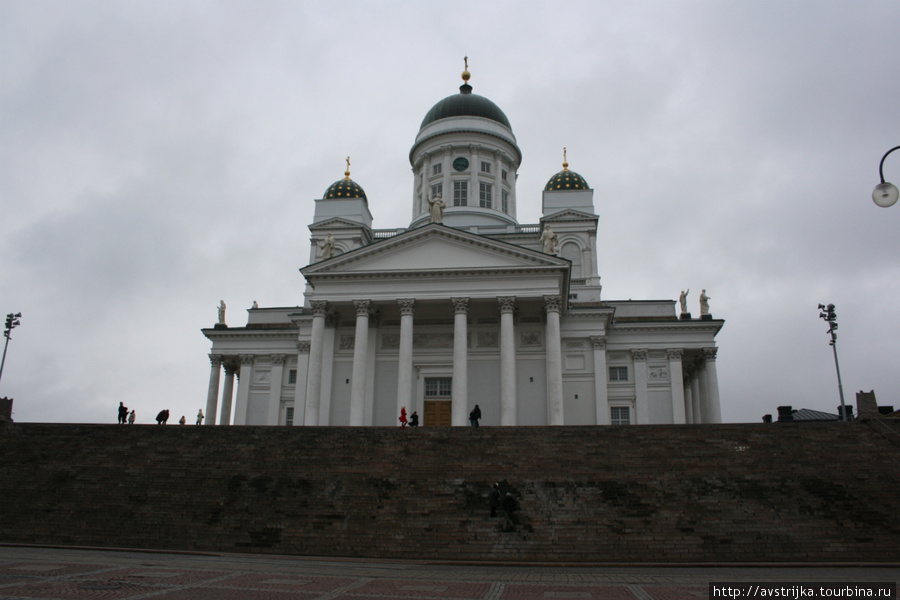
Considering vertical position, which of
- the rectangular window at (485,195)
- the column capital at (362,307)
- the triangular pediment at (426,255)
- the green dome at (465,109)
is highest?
the green dome at (465,109)

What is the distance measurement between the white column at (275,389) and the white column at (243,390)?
1.53 meters

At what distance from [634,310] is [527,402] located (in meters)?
13.2

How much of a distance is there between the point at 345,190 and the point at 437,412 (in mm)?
21686

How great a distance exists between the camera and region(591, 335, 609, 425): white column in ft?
131

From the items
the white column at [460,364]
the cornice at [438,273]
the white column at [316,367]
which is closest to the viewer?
the white column at [460,364]

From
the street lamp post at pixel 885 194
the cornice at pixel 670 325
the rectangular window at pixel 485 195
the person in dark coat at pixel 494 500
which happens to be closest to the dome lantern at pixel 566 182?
the rectangular window at pixel 485 195

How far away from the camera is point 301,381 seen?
4244 centimetres

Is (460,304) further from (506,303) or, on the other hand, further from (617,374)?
(617,374)

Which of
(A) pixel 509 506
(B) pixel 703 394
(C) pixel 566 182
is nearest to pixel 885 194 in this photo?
(A) pixel 509 506

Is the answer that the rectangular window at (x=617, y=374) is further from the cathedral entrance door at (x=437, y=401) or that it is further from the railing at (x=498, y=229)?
the cathedral entrance door at (x=437, y=401)

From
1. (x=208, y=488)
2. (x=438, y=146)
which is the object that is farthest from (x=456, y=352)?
(x=438, y=146)

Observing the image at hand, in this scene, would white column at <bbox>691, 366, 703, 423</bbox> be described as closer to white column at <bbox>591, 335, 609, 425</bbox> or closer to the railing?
white column at <bbox>591, 335, 609, 425</bbox>

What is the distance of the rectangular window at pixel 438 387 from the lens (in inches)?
1489

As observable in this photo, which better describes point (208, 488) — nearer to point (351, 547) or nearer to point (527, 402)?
point (351, 547)
